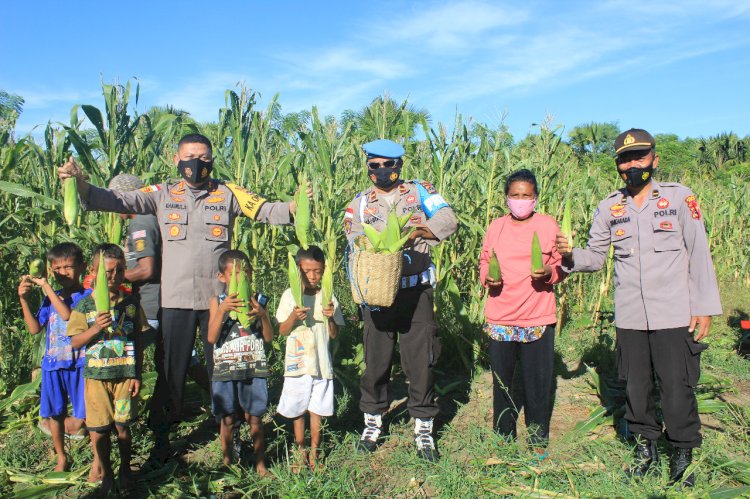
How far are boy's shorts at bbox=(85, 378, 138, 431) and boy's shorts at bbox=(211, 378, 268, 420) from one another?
1.58 ft

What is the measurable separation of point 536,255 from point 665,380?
1.05 meters

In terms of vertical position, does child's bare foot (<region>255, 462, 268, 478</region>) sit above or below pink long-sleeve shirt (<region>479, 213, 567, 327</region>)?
below

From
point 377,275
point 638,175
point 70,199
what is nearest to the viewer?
point 70,199

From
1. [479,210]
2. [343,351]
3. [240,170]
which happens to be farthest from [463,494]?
[240,170]

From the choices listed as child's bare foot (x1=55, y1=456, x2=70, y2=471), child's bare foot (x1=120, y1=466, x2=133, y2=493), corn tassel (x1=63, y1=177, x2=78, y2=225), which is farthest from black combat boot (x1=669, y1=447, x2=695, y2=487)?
child's bare foot (x1=55, y1=456, x2=70, y2=471)

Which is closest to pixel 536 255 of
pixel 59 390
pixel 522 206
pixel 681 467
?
pixel 522 206

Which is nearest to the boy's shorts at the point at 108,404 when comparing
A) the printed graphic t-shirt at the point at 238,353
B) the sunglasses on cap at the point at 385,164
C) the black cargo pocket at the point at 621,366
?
the printed graphic t-shirt at the point at 238,353

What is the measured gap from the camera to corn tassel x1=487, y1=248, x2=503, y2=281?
11.3 ft

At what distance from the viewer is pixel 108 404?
3.31m

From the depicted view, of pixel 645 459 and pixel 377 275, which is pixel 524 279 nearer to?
pixel 377 275

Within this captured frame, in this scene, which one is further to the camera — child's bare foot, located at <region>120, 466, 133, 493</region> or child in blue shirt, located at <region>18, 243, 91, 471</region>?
child in blue shirt, located at <region>18, 243, 91, 471</region>

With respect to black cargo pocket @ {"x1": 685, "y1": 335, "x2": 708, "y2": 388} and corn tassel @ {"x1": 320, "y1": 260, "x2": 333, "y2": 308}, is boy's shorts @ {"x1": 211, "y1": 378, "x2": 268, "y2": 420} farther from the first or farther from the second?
black cargo pocket @ {"x1": 685, "y1": 335, "x2": 708, "y2": 388}

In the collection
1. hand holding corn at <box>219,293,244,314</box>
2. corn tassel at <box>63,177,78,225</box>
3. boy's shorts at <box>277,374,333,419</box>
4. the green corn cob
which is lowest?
boy's shorts at <box>277,374,333,419</box>

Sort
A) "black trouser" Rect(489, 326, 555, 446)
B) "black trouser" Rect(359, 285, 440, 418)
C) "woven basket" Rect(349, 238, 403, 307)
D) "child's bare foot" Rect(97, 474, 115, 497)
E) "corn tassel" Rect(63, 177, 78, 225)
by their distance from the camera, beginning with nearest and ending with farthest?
"corn tassel" Rect(63, 177, 78, 225) < "woven basket" Rect(349, 238, 403, 307) < "child's bare foot" Rect(97, 474, 115, 497) < "black trouser" Rect(489, 326, 555, 446) < "black trouser" Rect(359, 285, 440, 418)
